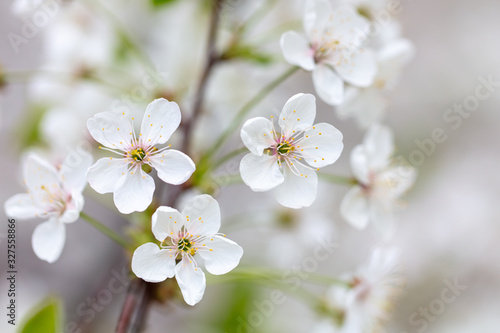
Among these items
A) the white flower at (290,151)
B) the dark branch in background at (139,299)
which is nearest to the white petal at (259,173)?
the white flower at (290,151)

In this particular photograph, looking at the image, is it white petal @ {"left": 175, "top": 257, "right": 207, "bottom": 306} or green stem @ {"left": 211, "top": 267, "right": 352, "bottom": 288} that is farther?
green stem @ {"left": 211, "top": 267, "right": 352, "bottom": 288}

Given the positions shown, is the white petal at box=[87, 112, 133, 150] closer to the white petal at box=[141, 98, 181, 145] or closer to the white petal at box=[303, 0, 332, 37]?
the white petal at box=[141, 98, 181, 145]

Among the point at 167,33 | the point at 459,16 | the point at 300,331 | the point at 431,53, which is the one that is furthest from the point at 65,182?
the point at 459,16

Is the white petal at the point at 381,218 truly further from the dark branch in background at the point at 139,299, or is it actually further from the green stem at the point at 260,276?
the dark branch in background at the point at 139,299

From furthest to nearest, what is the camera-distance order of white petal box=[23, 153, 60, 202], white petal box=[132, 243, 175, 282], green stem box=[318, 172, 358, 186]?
green stem box=[318, 172, 358, 186]
white petal box=[23, 153, 60, 202]
white petal box=[132, 243, 175, 282]

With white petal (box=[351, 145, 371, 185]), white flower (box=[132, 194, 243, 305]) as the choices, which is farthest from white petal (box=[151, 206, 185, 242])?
white petal (box=[351, 145, 371, 185])

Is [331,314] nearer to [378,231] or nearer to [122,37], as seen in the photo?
[378,231]
